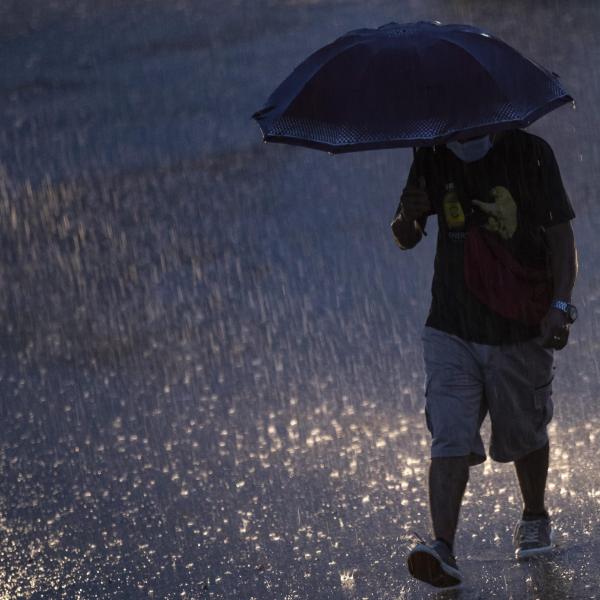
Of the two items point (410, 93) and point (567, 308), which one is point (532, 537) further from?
point (410, 93)

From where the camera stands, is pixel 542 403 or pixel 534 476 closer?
pixel 542 403

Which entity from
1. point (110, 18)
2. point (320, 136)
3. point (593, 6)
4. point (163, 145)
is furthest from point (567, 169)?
point (110, 18)

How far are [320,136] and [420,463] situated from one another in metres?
1.80

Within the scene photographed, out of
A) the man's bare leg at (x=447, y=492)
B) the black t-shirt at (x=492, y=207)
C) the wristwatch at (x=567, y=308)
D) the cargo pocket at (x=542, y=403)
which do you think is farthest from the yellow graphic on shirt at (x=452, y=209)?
the man's bare leg at (x=447, y=492)

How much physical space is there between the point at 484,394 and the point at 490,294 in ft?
1.15

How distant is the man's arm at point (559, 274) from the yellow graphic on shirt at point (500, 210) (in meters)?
0.14

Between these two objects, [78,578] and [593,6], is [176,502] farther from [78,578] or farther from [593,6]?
[593,6]

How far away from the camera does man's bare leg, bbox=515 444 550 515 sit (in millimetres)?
4582

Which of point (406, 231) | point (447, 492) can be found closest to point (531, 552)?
point (447, 492)

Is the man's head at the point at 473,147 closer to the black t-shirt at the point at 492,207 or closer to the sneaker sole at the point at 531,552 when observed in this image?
the black t-shirt at the point at 492,207

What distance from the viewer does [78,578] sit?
4656 mm

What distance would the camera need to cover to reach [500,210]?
14.1 feet

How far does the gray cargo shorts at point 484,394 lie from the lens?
4.36 metres

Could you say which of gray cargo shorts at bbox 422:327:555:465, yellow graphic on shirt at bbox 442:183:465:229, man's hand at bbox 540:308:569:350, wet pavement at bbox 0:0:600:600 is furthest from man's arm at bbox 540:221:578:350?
wet pavement at bbox 0:0:600:600
